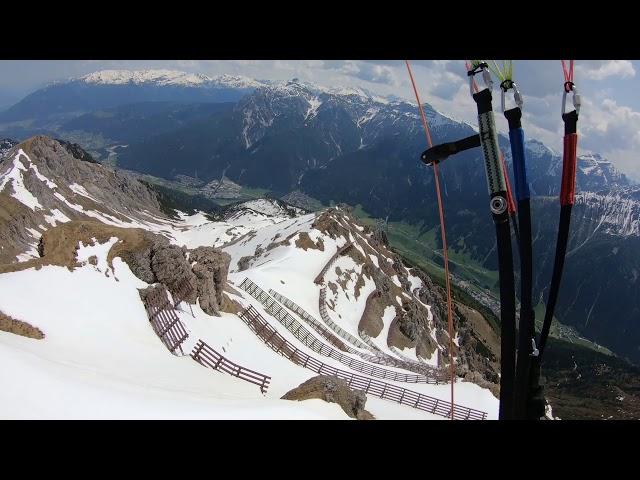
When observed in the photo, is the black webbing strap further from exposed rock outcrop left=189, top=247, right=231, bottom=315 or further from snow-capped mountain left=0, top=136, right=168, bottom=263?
snow-capped mountain left=0, top=136, right=168, bottom=263

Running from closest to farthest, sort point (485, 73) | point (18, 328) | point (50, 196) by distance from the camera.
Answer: point (485, 73) < point (18, 328) < point (50, 196)

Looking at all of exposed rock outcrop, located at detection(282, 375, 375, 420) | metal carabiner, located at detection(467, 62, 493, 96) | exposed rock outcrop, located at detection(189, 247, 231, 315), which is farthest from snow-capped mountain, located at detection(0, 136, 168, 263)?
metal carabiner, located at detection(467, 62, 493, 96)

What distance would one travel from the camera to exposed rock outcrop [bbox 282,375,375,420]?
1833 cm

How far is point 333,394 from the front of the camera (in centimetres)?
1888

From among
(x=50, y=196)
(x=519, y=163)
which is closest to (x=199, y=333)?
(x=519, y=163)

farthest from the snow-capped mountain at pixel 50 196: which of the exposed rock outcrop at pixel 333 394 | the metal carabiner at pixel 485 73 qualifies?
the metal carabiner at pixel 485 73

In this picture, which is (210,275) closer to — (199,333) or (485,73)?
(199,333)

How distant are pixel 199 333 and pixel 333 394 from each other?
11.7 m

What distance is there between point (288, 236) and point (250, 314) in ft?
136

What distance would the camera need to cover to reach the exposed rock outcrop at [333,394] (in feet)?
60.1

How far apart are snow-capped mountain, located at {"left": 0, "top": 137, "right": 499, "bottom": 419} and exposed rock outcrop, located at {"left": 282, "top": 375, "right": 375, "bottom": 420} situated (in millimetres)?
392

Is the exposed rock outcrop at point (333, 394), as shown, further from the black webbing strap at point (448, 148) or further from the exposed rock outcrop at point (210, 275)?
the black webbing strap at point (448, 148)

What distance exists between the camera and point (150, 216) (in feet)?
592

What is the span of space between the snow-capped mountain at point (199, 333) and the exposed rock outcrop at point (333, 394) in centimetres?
39
